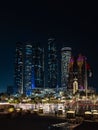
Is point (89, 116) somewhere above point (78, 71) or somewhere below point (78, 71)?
below

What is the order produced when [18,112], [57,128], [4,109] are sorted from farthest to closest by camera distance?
[4,109], [18,112], [57,128]

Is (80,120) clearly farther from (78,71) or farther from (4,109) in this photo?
(78,71)

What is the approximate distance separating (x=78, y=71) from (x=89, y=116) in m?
81.0

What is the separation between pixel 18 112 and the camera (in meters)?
23.8

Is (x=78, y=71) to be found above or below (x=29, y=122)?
above

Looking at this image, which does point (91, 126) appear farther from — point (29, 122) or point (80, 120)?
point (29, 122)

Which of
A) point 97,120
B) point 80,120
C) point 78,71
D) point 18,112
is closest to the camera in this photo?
point 80,120

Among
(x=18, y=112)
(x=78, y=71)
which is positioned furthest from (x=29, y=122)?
(x=78, y=71)

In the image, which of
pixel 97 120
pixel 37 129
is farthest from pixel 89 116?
pixel 37 129

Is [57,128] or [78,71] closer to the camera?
[57,128]

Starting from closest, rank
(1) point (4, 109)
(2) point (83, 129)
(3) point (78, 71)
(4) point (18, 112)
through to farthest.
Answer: (2) point (83, 129), (4) point (18, 112), (1) point (4, 109), (3) point (78, 71)

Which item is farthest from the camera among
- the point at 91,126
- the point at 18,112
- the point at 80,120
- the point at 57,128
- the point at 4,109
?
→ the point at 4,109

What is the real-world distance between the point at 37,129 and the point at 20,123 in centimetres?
245

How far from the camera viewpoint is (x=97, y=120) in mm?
20109
